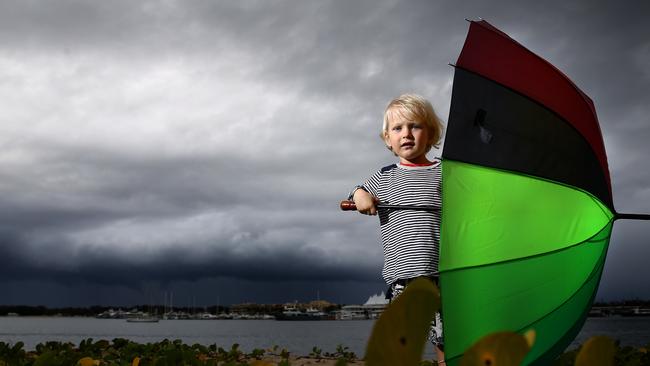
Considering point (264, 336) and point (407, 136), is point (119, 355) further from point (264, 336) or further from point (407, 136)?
point (264, 336)

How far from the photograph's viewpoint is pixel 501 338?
0.89 meters

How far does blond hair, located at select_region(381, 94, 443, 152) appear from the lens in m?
5.22

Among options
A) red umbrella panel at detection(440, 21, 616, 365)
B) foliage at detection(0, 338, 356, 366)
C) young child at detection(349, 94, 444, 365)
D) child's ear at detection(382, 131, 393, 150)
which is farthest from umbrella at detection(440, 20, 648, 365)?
child's ear at detection(382, 131, 393, 150)

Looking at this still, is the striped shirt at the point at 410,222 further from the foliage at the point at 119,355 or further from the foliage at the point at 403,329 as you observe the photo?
the foliage at the point at 403,329

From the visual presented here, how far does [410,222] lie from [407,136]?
767mm

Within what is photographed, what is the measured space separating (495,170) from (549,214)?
411mm

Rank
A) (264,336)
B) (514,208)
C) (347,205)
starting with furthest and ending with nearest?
(264,336) → (347,205) → (514,208)

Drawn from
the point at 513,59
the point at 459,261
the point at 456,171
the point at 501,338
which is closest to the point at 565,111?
the point at 513,59

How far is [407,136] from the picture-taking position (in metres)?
5.29

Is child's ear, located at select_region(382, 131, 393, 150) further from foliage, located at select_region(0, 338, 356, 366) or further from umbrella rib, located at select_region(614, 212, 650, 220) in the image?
umbrella rib, located at select_region(614, 212, 650, 220)

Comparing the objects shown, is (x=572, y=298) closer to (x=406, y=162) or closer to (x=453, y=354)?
(x=453, y=354)

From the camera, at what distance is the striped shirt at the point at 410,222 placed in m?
5.06

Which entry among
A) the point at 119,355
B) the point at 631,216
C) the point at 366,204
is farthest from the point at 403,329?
the point at 119,355

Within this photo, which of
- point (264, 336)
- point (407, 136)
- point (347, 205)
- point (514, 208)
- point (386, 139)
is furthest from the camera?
point (264, 336)
